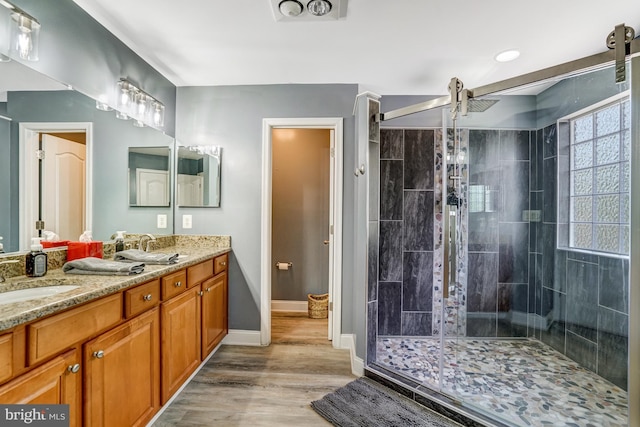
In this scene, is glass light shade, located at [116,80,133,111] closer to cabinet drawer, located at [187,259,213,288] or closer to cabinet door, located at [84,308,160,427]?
cabinet drawer, located at [187,259,213,288]

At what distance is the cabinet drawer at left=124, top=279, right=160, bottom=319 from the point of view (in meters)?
1.30

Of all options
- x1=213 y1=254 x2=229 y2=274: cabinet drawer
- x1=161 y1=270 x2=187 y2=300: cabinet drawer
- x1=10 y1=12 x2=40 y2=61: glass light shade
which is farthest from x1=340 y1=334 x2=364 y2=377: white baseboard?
x1=10 y1=12 x2=40 y2=61: glass light shade

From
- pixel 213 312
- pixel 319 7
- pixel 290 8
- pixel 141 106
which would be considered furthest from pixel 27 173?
pixel 319 7

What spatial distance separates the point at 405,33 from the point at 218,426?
8.79ft

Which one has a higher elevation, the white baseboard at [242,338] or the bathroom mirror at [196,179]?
the bathroom mirror at [196,179]

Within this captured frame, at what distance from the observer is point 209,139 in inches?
103

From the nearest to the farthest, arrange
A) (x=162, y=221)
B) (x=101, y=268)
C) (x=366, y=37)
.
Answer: (x=101, y=268), (x=366, y=37), (x=162, y=221)

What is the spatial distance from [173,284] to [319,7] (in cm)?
183

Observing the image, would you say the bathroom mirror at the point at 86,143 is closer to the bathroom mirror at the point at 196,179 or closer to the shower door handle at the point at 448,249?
the bathroom mirror at the point at 196,179

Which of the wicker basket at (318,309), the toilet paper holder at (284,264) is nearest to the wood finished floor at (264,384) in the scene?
the wicker basket at (318,309)

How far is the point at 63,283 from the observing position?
4.20ft

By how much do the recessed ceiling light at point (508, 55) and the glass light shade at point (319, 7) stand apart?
1.36 m

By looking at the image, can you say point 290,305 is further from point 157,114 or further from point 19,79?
point 19,79

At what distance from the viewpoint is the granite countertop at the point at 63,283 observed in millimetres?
849
